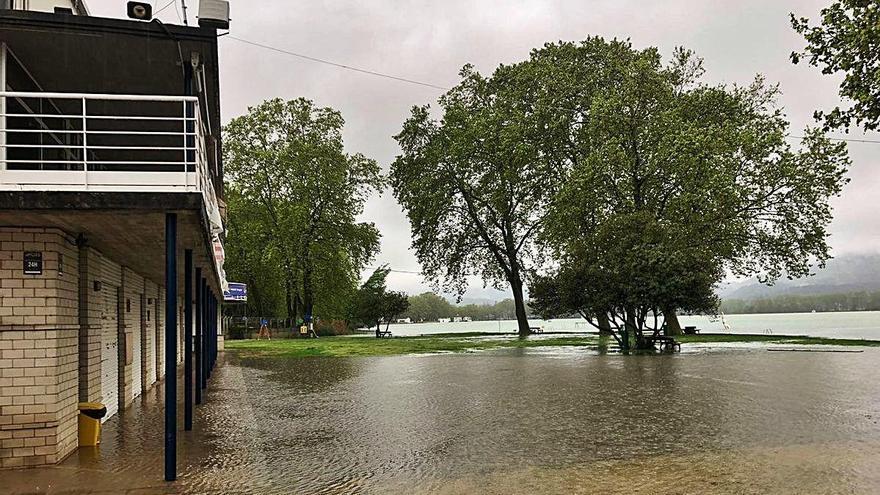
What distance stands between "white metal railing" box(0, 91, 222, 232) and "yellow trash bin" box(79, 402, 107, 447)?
10.2 ft

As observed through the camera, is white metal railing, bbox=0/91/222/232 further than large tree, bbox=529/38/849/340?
No

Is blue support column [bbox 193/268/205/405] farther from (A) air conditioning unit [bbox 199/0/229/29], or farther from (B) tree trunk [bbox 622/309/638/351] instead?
(B) tree trunk [bbox 622/309/638/351]

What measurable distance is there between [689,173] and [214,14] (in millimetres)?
27956

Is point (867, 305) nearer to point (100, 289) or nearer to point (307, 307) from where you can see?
point (307, 307)

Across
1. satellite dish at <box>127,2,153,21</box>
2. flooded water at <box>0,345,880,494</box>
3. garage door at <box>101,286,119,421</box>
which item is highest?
satellite dish at <box>127,2,153,21</box>

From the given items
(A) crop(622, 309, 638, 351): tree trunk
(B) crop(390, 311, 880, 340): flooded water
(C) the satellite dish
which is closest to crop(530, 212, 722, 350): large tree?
(A) crop(622, 309, 638, 351): tree trunk

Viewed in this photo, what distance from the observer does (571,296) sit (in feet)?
97.0

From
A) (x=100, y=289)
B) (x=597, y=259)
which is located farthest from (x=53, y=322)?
(x=597, y=259)

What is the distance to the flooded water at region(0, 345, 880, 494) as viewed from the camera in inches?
300

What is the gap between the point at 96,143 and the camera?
45.3 ft

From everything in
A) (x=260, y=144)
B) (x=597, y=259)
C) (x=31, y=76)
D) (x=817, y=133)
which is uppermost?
(x=260, y=144)

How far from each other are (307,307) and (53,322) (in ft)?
145

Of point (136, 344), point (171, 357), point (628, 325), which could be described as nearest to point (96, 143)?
point (136, 344)

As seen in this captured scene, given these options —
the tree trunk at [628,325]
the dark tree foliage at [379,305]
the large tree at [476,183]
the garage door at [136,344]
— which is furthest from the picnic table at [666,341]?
the dark tree foliage at [379,305]
